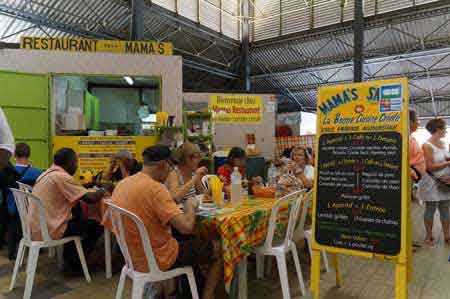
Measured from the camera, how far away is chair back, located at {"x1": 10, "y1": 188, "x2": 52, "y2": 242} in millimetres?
2967

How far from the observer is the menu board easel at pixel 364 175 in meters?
2.37

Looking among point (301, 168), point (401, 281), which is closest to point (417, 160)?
point (301, 168)

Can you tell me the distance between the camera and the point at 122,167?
13.8 feet

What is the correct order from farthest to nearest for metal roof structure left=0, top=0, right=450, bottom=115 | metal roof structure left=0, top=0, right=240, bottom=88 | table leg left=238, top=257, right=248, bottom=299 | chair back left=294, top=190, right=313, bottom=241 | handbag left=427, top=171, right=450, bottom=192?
metal roof structure left=0, top=0, right=450, bottom=115, metal roof structure left=0, top=0, right=240, bottom=88, handbag left=427, top=171, right=450, bottom=192, chair back left=294, top=190, right=313, bottom=241, table leg left=238, top=257, right=248, bottom=299

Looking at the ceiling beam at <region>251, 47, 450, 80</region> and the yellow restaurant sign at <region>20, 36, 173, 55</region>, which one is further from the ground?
the ceiling beam at <region>251, 47, 450, 80</region>

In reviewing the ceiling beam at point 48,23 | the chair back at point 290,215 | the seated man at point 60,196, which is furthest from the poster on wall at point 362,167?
the ceiling beam at point 48,23

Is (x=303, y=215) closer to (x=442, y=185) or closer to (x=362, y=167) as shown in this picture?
(x=362, y=167)

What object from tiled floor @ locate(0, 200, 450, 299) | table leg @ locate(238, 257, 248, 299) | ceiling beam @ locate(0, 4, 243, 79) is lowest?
tiled floor @ locate(0, 200, 450, 299)

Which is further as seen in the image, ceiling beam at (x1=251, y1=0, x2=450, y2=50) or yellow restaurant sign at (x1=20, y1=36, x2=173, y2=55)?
ceiling beam at (x1=251, y1=0, x2=450, y2=50)

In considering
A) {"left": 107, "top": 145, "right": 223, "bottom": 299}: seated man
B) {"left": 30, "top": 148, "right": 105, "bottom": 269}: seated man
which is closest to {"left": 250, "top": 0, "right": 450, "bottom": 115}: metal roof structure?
{"left": 30, "top": 148, "right": 105, "bottom": 269}: seated man

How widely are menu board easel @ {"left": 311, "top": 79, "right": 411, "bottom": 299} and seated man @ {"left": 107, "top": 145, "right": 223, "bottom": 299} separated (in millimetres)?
962

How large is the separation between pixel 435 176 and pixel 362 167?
8.18ft

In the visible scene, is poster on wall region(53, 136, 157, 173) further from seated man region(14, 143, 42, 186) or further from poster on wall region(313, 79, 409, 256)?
poster on wall region(313, 79, 409, 256)

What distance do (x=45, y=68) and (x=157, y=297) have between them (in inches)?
183
